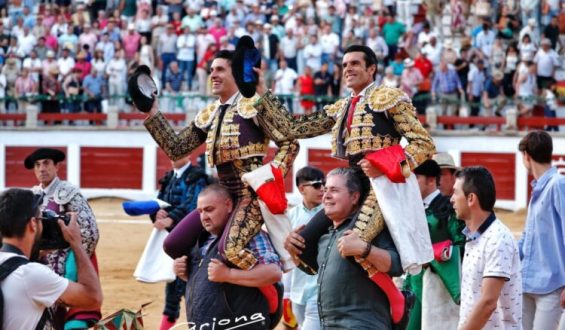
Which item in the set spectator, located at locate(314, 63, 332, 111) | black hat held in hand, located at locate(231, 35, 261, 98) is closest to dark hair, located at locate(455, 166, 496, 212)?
black hat held in hand, located at locate(231, 35, 261, 98)

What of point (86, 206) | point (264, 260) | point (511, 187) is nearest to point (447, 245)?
point (264, 260)

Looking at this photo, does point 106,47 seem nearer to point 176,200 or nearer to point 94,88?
point 94,88

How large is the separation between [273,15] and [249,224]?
1648 cm

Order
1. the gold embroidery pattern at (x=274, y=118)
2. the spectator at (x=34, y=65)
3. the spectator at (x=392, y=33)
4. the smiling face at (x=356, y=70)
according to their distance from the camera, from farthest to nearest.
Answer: the spectator at (x=34, y=65), the spectator at (x=392, y=33), the gold embroidery pattern at (x=274, y=118), the smiling face at (x=356, y=70)

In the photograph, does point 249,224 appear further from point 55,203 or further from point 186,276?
point 55,203

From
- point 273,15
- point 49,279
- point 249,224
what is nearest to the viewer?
point 49,279

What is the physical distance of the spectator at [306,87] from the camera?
2094cm

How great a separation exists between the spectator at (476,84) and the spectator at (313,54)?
102 inches

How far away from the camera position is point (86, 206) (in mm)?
7598

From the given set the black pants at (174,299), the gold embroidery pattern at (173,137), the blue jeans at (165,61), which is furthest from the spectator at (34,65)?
the gold embroidery pattern at (173,137)

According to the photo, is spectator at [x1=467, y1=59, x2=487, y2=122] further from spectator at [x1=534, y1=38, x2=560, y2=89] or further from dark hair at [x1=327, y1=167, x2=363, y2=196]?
dark hair at [x1=327, y1=167, x2=363, y2=196]

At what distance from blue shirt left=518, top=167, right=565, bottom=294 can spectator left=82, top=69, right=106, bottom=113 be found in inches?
658

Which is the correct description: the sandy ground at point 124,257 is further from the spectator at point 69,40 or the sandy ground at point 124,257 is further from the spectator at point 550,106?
the spectator at point 69,40

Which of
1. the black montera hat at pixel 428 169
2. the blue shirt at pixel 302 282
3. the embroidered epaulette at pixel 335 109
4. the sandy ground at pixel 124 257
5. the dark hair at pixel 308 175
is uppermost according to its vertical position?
the embroidered epaulette at pixel 335 109
